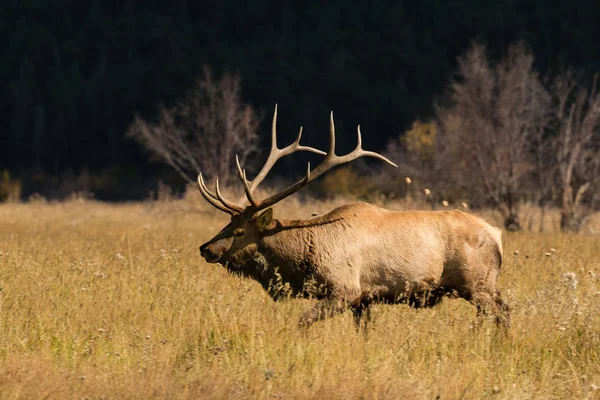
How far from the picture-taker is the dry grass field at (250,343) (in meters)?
5.56

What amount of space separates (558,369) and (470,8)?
59345mm

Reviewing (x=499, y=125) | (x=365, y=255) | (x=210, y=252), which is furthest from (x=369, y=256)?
(x=499, y=125)

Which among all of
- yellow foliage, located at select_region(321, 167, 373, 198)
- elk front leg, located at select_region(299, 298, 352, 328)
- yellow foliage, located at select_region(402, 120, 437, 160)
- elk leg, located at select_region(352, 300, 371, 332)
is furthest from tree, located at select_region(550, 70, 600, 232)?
yellow foliage, located at select_region(321, 167, 373, 198)

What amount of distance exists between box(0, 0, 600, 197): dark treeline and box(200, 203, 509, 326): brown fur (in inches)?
1645

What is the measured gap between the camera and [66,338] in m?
6.87

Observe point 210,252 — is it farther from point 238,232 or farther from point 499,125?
point 499,125

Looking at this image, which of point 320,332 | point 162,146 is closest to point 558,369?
point 320,332

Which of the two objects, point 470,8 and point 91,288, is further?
point 470,8

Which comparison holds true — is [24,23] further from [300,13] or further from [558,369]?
[558,369]

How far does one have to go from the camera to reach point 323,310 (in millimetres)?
7246

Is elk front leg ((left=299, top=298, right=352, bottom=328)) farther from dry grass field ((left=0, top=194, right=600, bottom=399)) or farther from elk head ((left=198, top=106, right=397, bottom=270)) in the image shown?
elk head ((left=198, top=106, right=397, bottom=270))

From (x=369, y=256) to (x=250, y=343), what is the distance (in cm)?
143

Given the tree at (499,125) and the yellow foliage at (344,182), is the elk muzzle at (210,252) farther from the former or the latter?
the yellow foliage at (344,182)

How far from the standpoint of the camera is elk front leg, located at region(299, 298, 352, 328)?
715 cm
